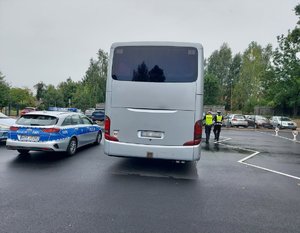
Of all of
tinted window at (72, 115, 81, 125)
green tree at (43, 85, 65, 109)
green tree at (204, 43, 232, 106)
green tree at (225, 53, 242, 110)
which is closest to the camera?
tinted window at (72, 115, 81, 125)

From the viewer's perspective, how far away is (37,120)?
7969 mm

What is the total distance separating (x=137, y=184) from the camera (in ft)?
18.5

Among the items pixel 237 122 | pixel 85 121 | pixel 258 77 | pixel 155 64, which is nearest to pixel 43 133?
pixel 85 121

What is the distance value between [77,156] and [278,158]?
7.53 meters

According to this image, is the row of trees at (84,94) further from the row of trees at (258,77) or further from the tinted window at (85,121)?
the tinted window at (85,121)

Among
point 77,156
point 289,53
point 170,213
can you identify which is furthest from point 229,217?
point 289,53

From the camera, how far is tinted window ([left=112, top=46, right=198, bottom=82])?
6.20m

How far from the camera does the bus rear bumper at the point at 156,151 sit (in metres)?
6.18

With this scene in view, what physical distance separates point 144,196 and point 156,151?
1.55 metres

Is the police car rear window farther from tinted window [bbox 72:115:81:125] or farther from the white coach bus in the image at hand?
the white coach bus

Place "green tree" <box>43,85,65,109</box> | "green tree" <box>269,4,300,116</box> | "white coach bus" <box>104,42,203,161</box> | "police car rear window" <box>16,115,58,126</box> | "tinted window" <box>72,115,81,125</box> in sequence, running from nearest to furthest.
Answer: "white coach bus" <box>104,42,203,161</box>
"police car rear window" <box>16,115,58,126</box>
"tinted window" <box>72,115,81,125</box>
"green tree" <box>269,4,300,116</box>
"green tree" <box>43,85,65,109</box>

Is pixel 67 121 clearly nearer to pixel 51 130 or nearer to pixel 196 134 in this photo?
pixel 51 130

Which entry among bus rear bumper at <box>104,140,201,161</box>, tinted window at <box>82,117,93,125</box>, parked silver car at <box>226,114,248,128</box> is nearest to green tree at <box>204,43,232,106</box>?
parked silver car at <box>226,114,248,128</box>

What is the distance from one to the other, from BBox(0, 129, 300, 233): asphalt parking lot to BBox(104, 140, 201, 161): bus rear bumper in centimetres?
54
